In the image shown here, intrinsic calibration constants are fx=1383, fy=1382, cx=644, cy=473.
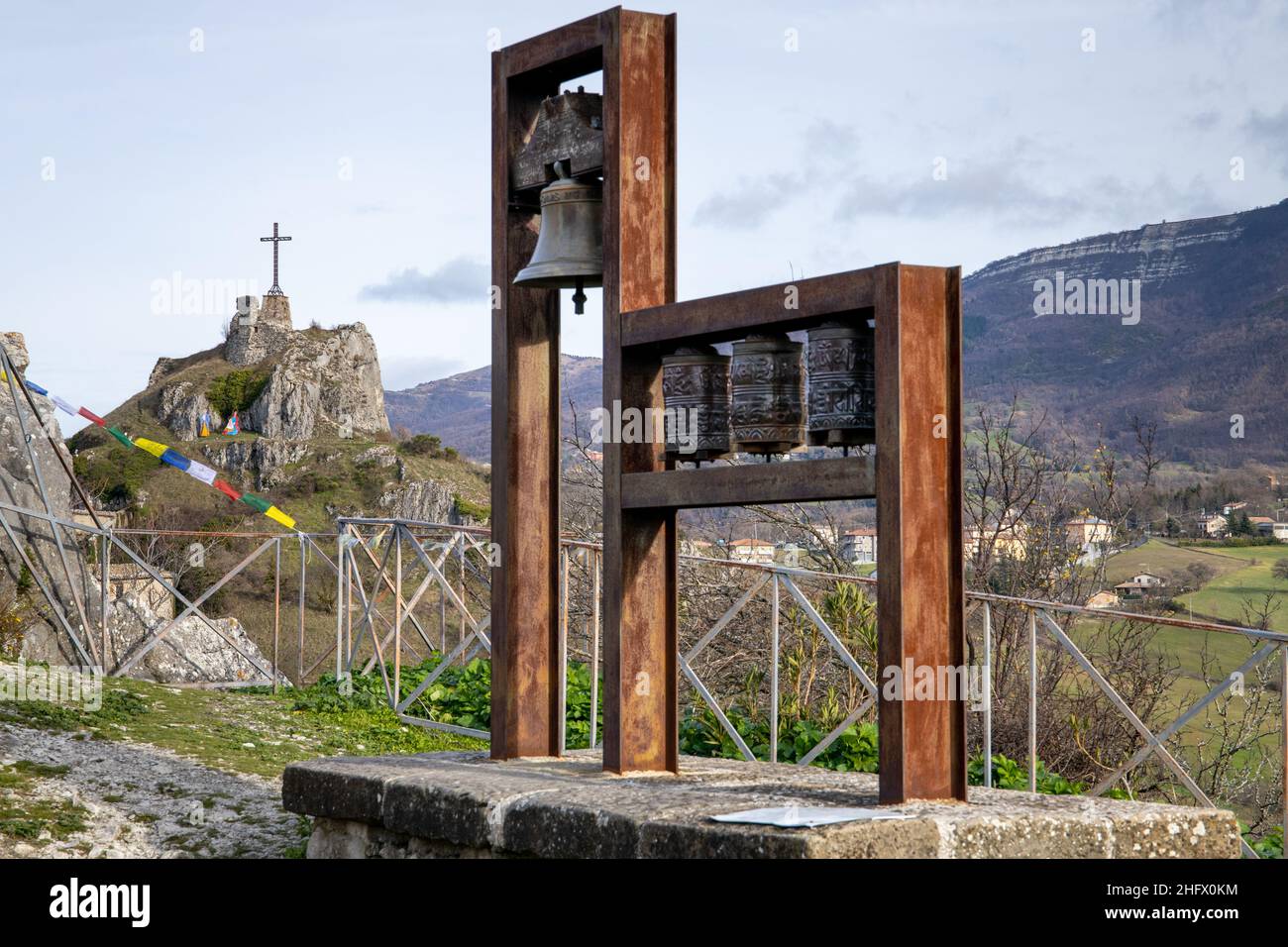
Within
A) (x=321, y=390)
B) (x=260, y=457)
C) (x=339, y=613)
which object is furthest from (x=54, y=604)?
(x=321, y=390)

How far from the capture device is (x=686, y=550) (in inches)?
485

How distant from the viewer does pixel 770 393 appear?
4.46m

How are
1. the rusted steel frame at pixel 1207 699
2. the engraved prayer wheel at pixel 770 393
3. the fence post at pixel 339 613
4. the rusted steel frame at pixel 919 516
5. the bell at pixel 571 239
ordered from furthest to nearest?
1. the fence post at pixel 339 613
2. the rusted steel frame at pixel 1207 699
3. the bell at pixel 571 239
4. the engraved prayer wheel at pixel 770 393
5. the rusted steel frame at pixel 919 516

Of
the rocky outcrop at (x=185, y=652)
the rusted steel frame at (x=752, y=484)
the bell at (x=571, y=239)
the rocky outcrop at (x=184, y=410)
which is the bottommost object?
the rocky outcrop at (x=185, y=652)

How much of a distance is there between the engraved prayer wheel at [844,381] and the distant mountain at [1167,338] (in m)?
26.6

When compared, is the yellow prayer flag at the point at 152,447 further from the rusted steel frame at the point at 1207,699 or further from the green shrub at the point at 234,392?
the green shrub at the point at 234,392

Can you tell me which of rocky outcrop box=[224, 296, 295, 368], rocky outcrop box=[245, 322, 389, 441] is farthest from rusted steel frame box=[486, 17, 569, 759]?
rocky outcrop box=[224, 296, 295, 368]

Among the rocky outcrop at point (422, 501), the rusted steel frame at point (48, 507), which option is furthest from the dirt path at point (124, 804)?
the rocky outcrop at point (422, 501)

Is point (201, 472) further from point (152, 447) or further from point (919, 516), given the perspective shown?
point (919, 516)

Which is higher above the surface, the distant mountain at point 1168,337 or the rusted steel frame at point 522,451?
the distant mountain at point 1168,337

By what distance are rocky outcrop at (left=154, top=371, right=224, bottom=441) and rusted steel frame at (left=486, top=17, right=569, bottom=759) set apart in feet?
206

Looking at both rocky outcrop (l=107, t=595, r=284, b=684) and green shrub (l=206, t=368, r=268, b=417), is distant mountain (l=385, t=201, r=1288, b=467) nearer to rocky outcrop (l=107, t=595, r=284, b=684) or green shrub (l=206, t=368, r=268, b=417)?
rocky outcrop (l=107, t=595, r=284, b=684)

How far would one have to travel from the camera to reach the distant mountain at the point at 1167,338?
34.5 m
